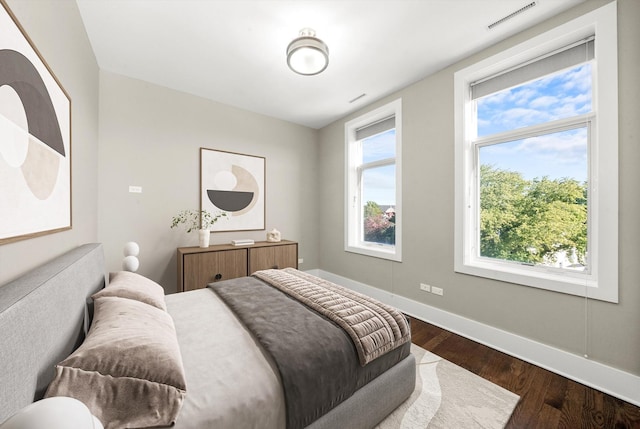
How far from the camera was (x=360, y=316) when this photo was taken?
4.80ft

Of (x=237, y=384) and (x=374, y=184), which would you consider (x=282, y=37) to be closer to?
(x=374, y=184)

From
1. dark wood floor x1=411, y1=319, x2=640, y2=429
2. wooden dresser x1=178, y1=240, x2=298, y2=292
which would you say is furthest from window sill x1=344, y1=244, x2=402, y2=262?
dark wood floor x1=411, y1=319, x2=640, y2=429

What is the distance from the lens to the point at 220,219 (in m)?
3.43

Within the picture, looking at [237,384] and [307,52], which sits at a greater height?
[307,52]

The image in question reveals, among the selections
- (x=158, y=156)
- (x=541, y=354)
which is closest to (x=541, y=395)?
(x=541, y=354)

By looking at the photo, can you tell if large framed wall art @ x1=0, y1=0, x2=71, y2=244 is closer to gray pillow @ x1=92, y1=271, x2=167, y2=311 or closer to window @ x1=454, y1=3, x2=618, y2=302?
gray pillow @ x1=92, y1=271, x2=167, y2=311

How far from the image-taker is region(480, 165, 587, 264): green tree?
196cm

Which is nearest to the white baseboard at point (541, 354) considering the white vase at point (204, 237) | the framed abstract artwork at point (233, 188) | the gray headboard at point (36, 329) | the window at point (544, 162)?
the window at point (544, 162)

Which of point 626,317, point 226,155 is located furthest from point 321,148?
point 626,317

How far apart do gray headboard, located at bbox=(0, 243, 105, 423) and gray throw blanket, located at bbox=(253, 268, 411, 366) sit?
1.17 m

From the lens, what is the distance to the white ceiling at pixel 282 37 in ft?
6.08

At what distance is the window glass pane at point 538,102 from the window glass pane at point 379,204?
122cm

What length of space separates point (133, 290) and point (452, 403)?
82.4 inches

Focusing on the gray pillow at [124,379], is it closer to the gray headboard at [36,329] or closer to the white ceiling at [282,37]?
the gray headboard at [36,329]
